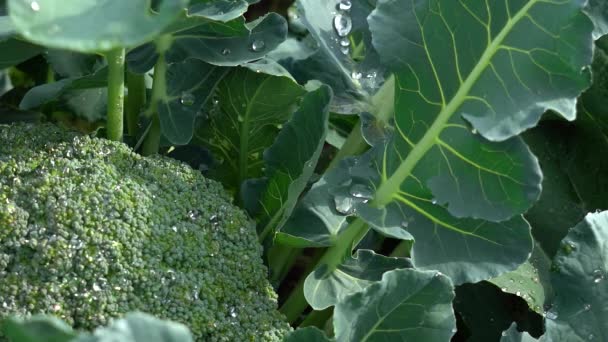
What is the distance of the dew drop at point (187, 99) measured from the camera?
37.1 inches

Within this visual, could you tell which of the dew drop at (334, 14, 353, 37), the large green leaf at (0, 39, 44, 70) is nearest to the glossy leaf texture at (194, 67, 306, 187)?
the dew drop at (334, 14, 353, 37)

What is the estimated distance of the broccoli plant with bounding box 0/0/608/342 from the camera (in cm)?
75

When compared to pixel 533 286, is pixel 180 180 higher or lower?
higher

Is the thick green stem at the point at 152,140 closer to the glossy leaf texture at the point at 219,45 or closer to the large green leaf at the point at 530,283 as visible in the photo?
the glossy leaf texture at the point at 219,45

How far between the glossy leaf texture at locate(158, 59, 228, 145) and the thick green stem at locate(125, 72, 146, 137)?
0.28ft

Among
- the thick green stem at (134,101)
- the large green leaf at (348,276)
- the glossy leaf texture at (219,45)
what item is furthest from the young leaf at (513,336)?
the thick green stem at (134,101)

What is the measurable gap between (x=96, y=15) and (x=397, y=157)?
385 mm

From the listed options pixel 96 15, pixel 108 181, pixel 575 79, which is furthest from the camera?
A: pixel 108 181

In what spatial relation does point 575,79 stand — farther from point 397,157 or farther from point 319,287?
point 319,287

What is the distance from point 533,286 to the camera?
36.2 inches

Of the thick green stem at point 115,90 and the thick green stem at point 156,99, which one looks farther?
the thick green stem at point 156,99

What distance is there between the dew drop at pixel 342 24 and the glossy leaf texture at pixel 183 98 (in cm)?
16

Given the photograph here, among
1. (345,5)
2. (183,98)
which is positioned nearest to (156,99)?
(183,98)

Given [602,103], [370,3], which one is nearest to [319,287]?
[370,3]
